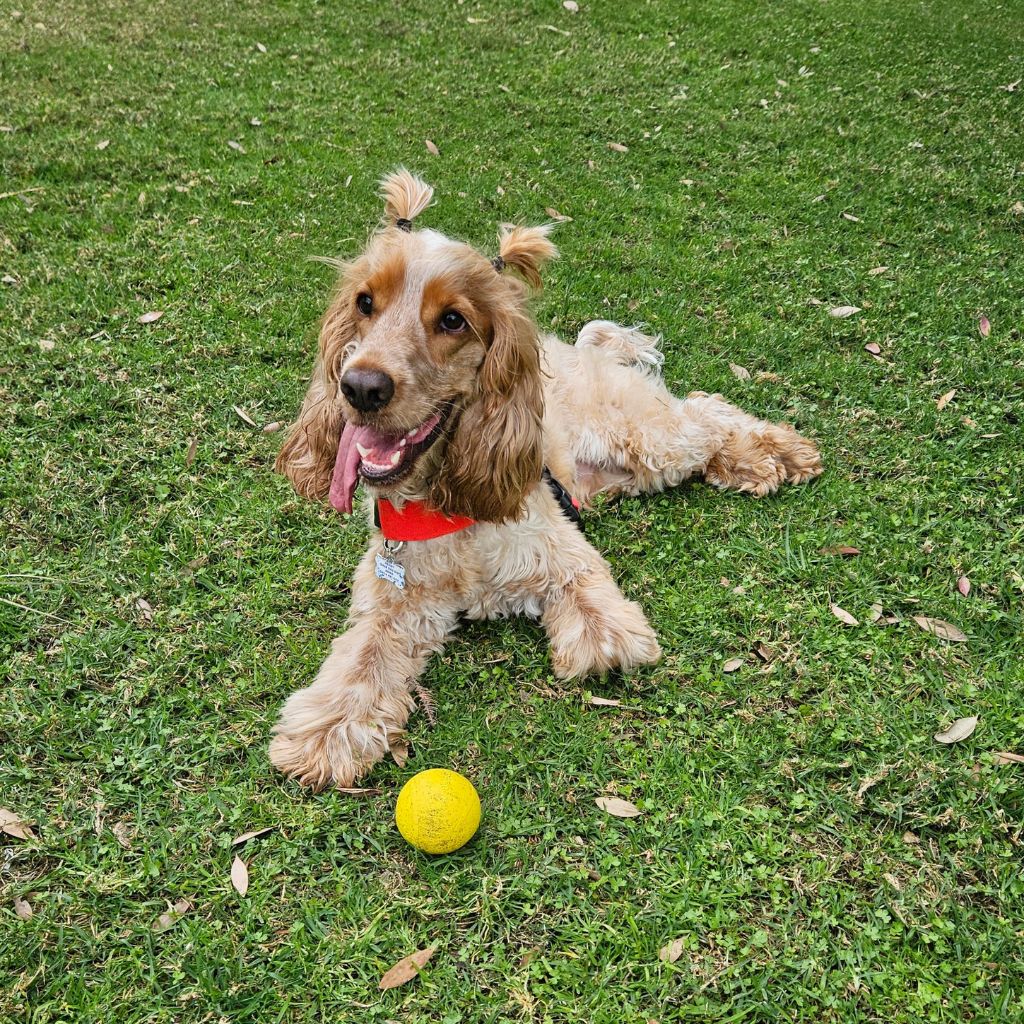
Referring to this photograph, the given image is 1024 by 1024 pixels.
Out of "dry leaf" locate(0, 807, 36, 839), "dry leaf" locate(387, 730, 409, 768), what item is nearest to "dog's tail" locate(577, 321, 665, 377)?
"dry leaf" locate(387, 730, 409, 768)

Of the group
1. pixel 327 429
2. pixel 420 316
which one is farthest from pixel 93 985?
pixel 420 316

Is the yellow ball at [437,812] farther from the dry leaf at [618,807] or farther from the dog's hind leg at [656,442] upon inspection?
the dog's hind leg at [656,442]

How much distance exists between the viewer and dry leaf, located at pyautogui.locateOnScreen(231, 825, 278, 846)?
3.08 m

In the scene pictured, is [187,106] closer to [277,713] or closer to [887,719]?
[277,713]

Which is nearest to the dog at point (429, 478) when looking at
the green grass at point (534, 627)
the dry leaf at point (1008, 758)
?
the green grass at point (534, 627)

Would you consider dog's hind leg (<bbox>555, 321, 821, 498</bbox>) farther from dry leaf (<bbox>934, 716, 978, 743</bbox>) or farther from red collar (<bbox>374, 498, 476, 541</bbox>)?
dry leaf (<bbox>934, 716, 978, 743</bbox>)

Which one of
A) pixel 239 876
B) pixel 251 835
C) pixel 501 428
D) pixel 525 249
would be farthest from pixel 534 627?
pixel 525 249

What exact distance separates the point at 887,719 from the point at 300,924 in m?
2.60

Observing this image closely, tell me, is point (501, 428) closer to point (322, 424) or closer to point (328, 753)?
point (322, 424)

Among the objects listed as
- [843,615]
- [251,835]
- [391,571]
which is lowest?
[251,835]

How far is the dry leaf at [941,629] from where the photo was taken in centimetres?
371

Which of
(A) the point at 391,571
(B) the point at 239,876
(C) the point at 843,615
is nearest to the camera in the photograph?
(B) the point at 239,876

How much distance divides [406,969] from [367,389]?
210cm

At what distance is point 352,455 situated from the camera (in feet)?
10.8
